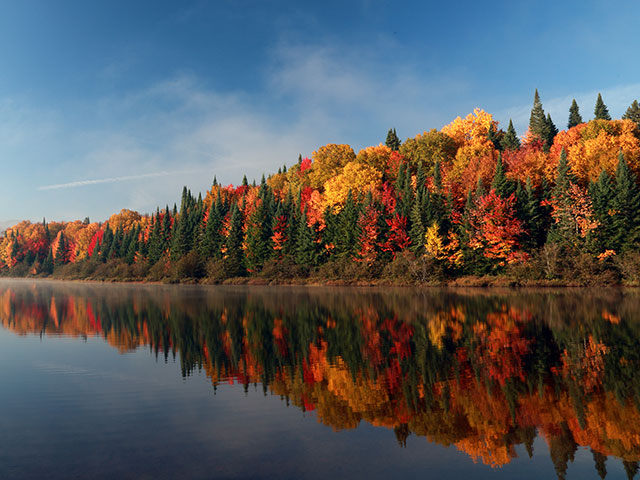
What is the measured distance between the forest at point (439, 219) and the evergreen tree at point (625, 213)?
0.48 feet

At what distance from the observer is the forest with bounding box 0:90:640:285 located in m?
58.5

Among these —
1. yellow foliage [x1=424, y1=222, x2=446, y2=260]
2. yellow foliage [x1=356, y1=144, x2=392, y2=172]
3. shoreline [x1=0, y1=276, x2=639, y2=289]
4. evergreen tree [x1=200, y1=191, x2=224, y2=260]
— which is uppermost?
yellow foliage [x1=356, y1=144, x2=392, y2=172]

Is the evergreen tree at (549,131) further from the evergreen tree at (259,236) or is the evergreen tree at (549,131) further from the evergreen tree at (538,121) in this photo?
the evergreen tree at (259,236)

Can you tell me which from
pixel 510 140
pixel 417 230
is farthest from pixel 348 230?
pixel 510 140

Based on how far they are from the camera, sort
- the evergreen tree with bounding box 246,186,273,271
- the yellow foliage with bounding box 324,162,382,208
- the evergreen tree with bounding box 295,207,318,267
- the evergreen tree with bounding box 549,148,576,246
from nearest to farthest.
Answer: the evergreen tree with bounding box 549,148,576,246 < the evergreen tree with bounding box 295,207,318,267 < the yellow foliage with bounding box 324,162,382,208 < the evergreen tree with bounding box 246,186,273,271

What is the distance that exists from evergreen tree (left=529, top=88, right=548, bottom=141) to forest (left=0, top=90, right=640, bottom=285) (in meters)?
0.35

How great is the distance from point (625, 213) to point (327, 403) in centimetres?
6175

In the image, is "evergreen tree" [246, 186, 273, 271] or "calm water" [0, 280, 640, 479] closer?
"calm water" [0, 280, 640, 479]

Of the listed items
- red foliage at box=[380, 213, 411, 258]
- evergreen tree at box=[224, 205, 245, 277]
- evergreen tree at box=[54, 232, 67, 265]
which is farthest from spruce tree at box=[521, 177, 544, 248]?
evergreen tree at box=[54, 232, 67, 265]

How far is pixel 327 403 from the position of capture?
11.0 metres

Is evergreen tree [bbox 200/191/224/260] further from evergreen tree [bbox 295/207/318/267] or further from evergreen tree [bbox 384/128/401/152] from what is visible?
evergreen tree [bbox 384/128/401/152]

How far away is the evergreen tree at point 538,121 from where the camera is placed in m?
107

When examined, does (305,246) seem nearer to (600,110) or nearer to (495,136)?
(495,136)

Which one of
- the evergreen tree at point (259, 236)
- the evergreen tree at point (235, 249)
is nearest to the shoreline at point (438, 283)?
the evergreen tree at point (235, 249)
